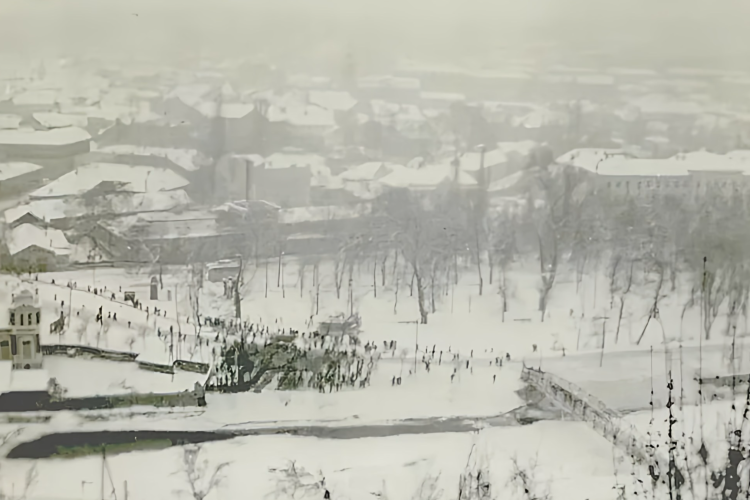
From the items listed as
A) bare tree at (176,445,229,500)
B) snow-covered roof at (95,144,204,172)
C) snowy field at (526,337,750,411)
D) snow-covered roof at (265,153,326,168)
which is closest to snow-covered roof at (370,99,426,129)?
snow-covered roof at (265,153,326,168)

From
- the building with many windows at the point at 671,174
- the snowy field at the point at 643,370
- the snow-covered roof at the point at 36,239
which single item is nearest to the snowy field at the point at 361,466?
the snowy field at the point at 643,370

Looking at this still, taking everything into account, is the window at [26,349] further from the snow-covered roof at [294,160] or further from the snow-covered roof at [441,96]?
the snow-covered roof at [441,96]

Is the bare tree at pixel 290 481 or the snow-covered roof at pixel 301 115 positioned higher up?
the snow-covered roof at pixel 301 115

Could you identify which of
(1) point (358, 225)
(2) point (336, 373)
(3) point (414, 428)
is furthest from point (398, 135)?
(3) point (414, 428)

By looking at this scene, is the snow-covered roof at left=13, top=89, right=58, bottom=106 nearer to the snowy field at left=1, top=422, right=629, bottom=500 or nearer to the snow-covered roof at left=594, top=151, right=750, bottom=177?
the snowy field at left=1, top=422, right=629, bottom=500

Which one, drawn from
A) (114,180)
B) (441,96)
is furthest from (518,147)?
(114,180)

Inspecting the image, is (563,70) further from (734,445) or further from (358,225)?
(734,445)
